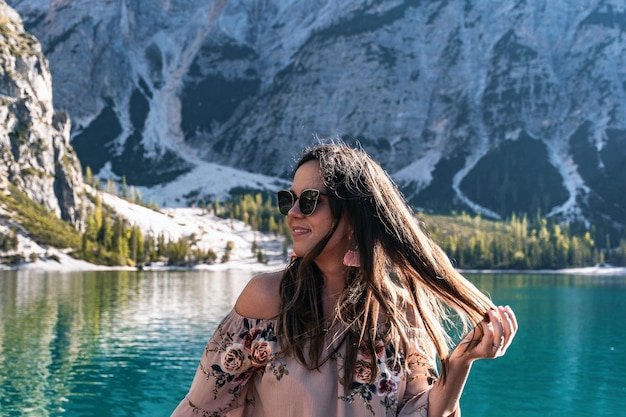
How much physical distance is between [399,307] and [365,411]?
2.70 ft

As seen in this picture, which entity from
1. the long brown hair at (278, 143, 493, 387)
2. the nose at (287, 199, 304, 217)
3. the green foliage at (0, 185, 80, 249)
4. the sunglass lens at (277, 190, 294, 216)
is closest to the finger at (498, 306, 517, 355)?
the long brown hair at (278, 143, 493, 387)

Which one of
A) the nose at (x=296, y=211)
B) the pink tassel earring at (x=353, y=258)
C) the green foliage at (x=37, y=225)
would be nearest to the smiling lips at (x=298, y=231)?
the nose at (x=296, y=211)

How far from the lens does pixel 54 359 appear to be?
3794 centimetres

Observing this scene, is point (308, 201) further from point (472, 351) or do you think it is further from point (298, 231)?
point (472, 351)

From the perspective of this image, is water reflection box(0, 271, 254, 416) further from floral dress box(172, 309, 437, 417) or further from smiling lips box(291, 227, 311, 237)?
smiling lips box(291, 227, 311, 237)

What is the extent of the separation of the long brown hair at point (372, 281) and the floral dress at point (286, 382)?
8cm

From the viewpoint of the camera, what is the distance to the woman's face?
5.17 metres

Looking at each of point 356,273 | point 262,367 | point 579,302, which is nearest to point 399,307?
point 356,273

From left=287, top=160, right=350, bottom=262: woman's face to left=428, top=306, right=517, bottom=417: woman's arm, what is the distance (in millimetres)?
1174

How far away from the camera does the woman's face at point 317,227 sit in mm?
5168

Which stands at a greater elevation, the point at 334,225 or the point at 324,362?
the point at 334,225

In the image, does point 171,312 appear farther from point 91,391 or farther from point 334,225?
point 334,225

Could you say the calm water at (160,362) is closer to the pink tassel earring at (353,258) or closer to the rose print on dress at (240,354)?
the rose print on dress at (240,354)

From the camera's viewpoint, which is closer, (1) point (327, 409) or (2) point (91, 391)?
(1) point (327, 409)
